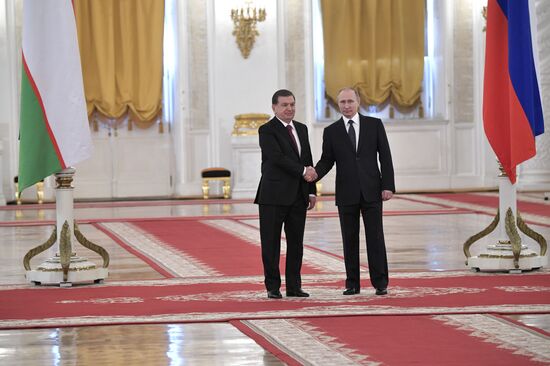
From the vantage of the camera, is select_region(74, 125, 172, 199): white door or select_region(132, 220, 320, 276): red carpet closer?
select_region(132, 220, 320, 276): red carpet

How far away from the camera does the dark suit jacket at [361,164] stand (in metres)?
7.07

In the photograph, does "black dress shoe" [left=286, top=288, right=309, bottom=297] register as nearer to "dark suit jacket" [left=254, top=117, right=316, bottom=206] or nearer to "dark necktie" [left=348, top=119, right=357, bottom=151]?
"dark suit jacket" [left=254, top=117, right=316, bottom=206]

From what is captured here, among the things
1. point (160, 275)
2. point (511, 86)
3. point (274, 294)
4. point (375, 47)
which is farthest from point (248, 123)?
point (274, 294)

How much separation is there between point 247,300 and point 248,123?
Answer: 11.7 metres

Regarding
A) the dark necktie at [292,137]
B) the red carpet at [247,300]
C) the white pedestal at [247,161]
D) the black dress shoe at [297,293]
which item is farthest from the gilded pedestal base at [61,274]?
the white pedestal at [247,161]

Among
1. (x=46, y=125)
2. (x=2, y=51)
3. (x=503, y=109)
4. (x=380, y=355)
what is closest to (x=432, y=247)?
(x=503, y=109)

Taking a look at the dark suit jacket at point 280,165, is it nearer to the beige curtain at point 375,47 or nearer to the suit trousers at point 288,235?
the suit trousers at point 288,235

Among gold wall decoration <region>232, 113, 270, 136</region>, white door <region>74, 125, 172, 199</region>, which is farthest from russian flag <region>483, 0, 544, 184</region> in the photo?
white door <region>74, 125, 172, 199</region>

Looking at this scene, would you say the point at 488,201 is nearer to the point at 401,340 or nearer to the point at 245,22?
the point at 245,22

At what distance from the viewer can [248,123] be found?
1848 centimetres

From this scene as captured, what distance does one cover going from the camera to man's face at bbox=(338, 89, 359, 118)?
7.03m

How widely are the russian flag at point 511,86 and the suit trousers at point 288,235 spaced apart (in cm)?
203

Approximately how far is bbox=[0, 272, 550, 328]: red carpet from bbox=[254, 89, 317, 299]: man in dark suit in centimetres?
25

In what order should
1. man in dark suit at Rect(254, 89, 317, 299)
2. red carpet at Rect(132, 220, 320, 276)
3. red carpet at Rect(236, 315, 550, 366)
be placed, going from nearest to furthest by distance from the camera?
red carpet at Rect(236, 315, 550, 366)
man in dark suit at Rect(254, 89, 317, 299)
red carpet at Rect(132, 220, 320, 276)
